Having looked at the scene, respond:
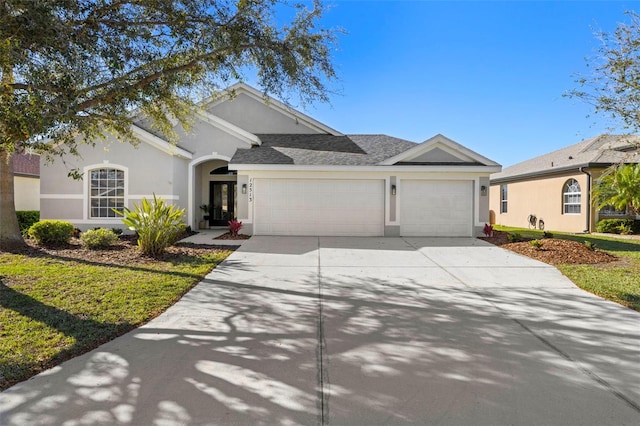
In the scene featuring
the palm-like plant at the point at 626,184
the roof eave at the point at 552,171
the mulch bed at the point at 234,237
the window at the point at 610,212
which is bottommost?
the mulch bed at the point at 234,237

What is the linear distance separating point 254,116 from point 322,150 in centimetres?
486

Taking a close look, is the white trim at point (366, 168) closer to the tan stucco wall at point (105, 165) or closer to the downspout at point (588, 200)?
the tan stucco wall at point (105, 165)

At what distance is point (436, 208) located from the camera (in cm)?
1400

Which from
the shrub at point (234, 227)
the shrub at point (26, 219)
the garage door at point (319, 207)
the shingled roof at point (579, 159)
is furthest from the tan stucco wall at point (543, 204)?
the shrub at point (26, 219)

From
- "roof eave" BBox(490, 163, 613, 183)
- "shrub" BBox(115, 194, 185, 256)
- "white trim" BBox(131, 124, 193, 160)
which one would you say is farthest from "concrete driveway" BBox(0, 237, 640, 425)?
"roof eave" BBox(490, 163, 613, 183)

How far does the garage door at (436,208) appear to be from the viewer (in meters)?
13.9

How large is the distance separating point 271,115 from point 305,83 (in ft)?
34.0

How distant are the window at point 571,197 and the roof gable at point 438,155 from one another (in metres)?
7.84

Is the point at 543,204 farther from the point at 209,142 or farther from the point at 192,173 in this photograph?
the point at 192,173

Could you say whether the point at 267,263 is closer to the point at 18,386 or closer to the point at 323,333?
the point at 323,333

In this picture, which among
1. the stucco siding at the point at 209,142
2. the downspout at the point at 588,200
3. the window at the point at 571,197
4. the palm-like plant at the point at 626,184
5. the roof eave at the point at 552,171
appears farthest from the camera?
the window at the point at 571,197

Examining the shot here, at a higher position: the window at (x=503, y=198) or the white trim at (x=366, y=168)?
the white trim at (x=366, y=168)

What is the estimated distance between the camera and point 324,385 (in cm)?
329

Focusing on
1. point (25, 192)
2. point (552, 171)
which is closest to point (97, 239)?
point (25, 192)
